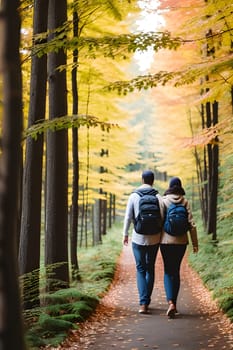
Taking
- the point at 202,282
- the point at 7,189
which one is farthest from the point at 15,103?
the point at 202,282

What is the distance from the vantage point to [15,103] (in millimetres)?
2156

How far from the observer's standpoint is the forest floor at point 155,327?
5527 millimetres

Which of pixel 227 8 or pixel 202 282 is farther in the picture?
pixel 202 282

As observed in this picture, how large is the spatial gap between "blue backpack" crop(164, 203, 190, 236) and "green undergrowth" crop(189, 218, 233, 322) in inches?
51.8

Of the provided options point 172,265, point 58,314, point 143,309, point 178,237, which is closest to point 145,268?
point 172,265

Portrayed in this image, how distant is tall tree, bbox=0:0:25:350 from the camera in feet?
6.66

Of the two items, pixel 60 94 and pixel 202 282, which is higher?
pixel 60 94

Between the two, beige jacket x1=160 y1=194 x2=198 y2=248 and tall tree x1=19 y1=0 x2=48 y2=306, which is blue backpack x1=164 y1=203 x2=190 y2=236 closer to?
beige jacket x1=160 y1=194 x2=198 y2=248

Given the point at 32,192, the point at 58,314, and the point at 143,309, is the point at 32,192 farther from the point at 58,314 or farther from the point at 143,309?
the point at 143,309

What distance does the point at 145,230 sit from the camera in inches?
283

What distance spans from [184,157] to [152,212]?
16627 millimetres

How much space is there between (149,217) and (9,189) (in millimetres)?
5245

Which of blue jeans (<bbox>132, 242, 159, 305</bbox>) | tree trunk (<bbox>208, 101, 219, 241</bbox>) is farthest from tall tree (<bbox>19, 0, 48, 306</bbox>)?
tree trunk (<bbox>208, 101, 219, 241</bbox>)

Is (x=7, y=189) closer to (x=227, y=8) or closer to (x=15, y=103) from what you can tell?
(x=15, y=103)
